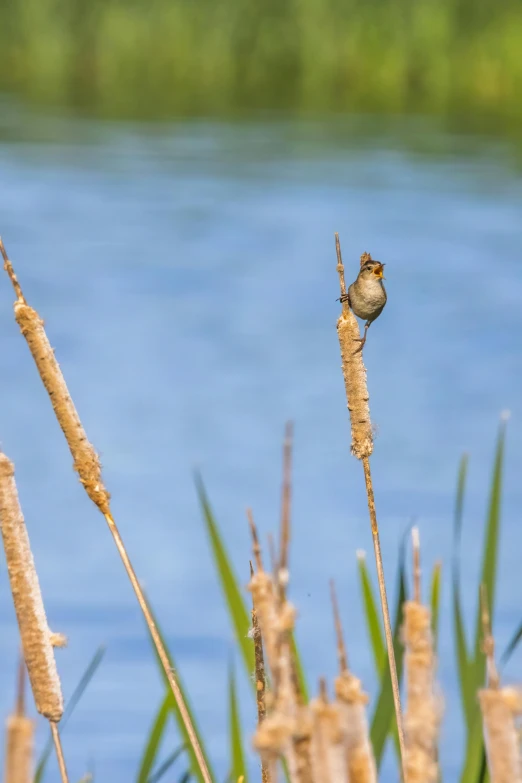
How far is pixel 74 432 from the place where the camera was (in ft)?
2.83

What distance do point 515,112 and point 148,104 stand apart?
261 centimetres

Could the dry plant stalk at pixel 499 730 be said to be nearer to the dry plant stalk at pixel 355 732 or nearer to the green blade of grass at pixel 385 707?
the dry plant stalk at pixel 355 732

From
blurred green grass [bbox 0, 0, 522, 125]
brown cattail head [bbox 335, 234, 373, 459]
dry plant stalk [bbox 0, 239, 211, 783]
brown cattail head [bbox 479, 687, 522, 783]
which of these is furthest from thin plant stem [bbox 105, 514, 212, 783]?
blurred green grass [bbox 0, 0, 522, 125]

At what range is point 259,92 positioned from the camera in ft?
24.9

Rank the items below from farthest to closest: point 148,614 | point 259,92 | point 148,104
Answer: point 148,104 < point 259,92 < point 148,614

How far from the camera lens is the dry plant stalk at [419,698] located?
61 cm

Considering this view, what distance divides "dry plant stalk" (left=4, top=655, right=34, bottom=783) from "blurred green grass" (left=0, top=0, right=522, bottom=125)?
238 inches

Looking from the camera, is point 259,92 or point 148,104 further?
point 148,104

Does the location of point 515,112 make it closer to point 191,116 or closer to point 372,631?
point 191,116

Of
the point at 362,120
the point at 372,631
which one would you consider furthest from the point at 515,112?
the point at 372,631

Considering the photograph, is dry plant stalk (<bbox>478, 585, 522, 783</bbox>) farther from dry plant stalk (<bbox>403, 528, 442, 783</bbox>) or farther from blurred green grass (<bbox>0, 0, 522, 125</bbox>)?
blurred green grass (<bbox>0, 0, 522, 125</bbox>)

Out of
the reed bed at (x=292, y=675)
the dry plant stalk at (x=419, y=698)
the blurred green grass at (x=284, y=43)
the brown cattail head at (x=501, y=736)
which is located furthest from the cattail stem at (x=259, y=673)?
the blurred green grass at (x=284, y=43)

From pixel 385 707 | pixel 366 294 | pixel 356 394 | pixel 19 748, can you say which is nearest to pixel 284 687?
pixel 19 748

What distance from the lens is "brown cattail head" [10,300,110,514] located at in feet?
2.71
